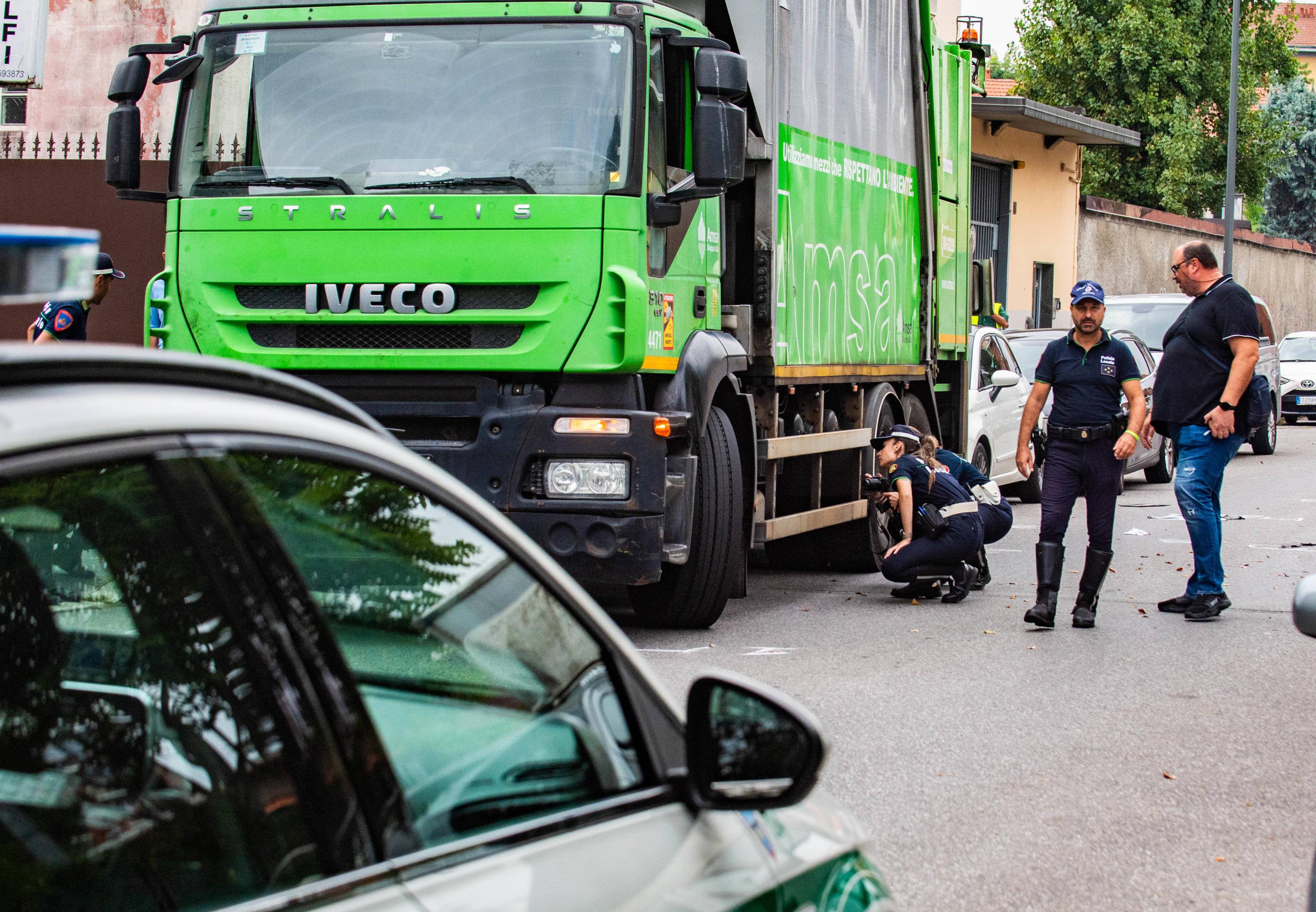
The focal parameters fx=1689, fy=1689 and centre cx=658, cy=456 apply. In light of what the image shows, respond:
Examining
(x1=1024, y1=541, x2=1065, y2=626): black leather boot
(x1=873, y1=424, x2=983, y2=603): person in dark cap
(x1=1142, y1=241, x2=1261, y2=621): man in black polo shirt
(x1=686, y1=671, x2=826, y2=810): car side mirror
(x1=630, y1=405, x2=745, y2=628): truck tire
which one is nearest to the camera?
(x1=686, y1=671, x2=826, y2=810): car side mirror

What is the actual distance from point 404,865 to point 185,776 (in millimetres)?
240

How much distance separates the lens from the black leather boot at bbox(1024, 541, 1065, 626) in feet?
29.6

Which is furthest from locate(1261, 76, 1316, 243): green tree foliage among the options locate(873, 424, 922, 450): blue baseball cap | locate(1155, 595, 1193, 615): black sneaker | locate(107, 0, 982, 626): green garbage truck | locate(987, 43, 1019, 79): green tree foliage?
locate(107, 0, 982, 626): green garbage truck

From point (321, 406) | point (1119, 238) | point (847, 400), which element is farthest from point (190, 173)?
point (1119, 238)

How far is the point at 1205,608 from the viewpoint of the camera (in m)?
9.47

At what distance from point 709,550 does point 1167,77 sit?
35.3 m

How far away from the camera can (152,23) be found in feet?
63.9

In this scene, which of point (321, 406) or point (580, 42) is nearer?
point (321, 406)

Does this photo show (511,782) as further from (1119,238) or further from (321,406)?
(1119,238)

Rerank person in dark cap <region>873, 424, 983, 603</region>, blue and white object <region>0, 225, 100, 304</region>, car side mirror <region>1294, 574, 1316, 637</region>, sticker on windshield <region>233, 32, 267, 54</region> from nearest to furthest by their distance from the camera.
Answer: blue and white object <region>0, 225, 100, 304</region> → car side mirror <region>1294, 574, 1316, 637</region> → sticker on windshield <region>233, 32, 267, 54</region> → person in dark cap <region>873, 424, 983, 603</region>

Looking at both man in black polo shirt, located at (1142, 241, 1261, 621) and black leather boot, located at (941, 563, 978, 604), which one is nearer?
man in black polo shirt, located at (1142, 241, 1261, 621)

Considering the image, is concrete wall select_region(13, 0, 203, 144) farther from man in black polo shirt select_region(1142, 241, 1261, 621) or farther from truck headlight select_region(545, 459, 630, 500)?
man in black polo shirt select_region(1142, 241, 1261, 621)

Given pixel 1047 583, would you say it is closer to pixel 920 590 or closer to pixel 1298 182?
pixel 920 590

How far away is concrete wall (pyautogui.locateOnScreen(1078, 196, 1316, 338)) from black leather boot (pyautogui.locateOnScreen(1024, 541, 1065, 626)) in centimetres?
2723
